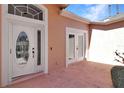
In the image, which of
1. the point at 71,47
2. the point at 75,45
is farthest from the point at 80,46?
the point at 71,47

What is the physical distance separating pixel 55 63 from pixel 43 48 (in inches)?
46.4

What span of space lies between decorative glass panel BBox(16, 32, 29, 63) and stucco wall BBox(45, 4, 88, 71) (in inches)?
45.8

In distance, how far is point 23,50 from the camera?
5.39 metres

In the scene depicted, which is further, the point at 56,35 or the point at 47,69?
→ the point at 56,35

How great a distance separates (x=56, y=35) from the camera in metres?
6.82

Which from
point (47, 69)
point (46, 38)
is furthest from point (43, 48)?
point (47, 69)

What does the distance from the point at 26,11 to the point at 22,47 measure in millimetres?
1422

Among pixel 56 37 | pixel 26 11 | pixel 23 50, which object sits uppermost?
pixel 26 11

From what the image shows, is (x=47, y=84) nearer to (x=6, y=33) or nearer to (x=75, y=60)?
(x=6, y=33)

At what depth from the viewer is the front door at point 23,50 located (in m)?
4.96

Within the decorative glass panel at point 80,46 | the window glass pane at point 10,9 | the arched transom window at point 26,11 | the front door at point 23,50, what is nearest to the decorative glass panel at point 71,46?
the decorative glass panel at point 80,46

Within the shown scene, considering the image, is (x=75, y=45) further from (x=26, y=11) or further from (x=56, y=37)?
(x=26, y=11)

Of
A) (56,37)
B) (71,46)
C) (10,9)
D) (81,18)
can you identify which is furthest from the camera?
(81,18)

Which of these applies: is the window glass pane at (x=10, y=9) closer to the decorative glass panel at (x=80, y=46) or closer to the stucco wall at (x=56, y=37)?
the stucco wall at (x=56, y=37)
